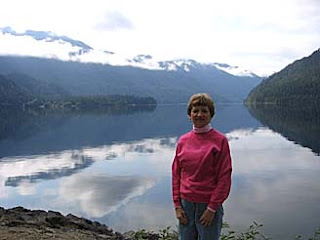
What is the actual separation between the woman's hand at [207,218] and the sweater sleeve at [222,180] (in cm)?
7

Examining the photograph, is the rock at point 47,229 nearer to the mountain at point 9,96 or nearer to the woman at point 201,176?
the woman at point 201,176

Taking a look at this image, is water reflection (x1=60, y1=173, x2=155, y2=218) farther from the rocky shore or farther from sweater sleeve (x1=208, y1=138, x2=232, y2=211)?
sweater sleeve (x1=208, y1=138, x2=232, y2=211)

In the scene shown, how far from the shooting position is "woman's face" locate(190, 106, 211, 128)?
552 centimetres

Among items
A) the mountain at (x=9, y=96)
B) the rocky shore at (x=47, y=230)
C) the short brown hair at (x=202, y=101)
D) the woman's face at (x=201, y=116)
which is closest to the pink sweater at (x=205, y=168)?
the woman's face at (x=201, y=116)

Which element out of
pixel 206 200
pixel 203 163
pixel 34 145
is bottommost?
pixel 34 145

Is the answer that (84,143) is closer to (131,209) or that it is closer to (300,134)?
(300,134)

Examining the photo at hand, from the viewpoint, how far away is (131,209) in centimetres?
1902

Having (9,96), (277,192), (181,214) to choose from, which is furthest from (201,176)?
(9,96)

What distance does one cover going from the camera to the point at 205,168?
5.39 meters

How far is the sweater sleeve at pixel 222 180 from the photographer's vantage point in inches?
209

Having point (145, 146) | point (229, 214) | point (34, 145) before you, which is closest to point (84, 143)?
point (34, 145)

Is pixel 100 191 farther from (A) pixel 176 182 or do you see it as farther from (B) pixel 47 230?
(A) pixel 176 182

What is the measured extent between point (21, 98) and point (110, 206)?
18313cm

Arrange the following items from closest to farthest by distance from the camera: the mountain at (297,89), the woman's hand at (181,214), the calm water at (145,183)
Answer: the woman's hand at (181,214), the calm water at (145,183), the mountain at (297,89)
